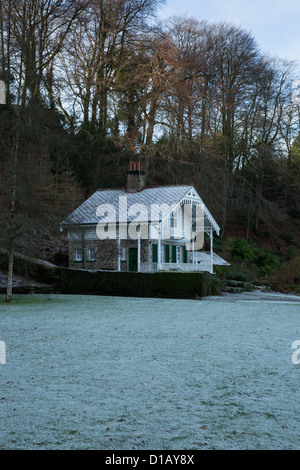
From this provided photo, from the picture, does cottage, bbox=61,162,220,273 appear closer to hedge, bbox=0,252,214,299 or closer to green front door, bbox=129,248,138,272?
green front door, bbox=129,248,138,272

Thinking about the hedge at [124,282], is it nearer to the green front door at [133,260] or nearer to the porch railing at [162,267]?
the porch railing at [162,267]

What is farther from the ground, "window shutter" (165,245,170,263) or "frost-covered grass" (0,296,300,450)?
"window shutter" (165,245,170,263)

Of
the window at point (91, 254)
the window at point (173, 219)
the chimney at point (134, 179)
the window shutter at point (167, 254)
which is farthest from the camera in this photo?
the chimney at point (134, 179)

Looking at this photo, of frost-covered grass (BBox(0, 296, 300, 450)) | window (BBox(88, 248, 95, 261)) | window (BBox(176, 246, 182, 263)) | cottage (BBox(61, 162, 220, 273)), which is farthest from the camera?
window (BBox(176, 246, 182, 263))

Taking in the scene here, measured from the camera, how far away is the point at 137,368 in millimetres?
7297

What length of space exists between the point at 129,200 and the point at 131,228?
7.22ft

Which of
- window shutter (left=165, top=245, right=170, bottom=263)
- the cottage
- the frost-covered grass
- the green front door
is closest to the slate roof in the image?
the cottage

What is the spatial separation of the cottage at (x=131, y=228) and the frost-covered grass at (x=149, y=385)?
13.5 m

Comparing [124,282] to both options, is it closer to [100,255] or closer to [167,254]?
[100,255]

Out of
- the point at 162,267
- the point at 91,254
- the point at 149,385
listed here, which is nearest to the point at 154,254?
the point at 162,267

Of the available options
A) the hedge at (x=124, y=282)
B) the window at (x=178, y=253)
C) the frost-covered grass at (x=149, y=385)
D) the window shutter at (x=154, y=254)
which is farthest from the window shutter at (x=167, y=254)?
the frost-covered grass at (x=149, y=385)

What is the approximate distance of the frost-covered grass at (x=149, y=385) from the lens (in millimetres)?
4598

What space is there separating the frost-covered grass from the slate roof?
14.4 meters

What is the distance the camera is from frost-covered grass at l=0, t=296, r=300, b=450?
4.60 metres
